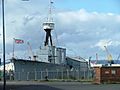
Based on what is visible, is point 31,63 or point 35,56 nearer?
point 31,63

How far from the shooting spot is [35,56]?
11088 cm

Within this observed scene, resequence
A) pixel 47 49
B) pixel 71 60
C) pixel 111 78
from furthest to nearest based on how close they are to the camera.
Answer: pixel 71 60 → pixel 47 49 → pixel 111 78

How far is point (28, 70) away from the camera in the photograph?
9938 cm

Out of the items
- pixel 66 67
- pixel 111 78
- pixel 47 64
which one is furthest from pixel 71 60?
pixel 111 78

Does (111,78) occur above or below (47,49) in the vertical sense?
below

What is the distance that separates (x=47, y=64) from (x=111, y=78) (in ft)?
134

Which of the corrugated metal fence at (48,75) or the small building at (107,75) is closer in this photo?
the small building at (107,75)

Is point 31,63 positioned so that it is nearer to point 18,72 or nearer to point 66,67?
point 18,72

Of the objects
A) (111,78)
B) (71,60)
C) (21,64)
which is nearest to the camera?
(111,78)

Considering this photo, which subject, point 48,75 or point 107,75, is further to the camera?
point 48,75

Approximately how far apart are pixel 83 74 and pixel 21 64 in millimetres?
15488

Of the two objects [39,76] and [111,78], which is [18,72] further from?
[111,78]

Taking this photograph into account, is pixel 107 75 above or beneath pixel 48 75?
above

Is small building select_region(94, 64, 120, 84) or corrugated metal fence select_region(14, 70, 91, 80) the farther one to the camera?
corrugated metal fence select_region(14, 70, 91, 80)
